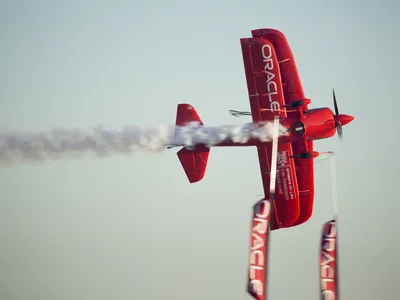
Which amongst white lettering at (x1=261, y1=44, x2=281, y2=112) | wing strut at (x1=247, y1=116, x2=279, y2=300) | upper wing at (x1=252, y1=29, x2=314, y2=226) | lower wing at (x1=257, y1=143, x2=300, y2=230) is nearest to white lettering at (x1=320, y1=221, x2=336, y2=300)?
wing strut at (x1=247, y1=116, x2=279, y2=300)

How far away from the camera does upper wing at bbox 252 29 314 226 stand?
121 ft

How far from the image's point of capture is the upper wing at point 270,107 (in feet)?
117

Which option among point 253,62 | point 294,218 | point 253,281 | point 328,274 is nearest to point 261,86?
point 253,62

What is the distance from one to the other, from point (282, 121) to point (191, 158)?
4486 mm

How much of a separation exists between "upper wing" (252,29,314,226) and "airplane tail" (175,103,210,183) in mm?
4332

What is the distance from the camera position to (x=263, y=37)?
37562mm

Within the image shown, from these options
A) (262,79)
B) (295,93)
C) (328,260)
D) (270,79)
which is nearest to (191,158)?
(262,79)

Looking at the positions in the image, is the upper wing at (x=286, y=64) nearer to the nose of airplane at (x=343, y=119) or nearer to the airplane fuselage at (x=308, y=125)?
the airplane fuselage at (x=308, y=125)

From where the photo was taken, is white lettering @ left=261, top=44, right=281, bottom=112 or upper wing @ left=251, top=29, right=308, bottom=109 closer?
white lettering @ left=261, top=44, right=281, bottom=112

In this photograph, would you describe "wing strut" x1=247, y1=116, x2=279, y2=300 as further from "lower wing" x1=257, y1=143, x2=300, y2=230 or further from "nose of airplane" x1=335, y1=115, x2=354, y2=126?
"lower wing" x1=257, y1=143, x2=300, y2=230

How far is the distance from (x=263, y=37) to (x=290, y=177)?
6728 millimetres

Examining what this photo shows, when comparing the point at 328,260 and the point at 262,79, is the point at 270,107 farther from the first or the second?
the point at 328,260

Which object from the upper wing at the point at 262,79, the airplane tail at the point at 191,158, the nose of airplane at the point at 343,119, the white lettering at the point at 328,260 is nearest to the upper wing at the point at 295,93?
the upper wing at the point at 262,79

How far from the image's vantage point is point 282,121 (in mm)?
35156
